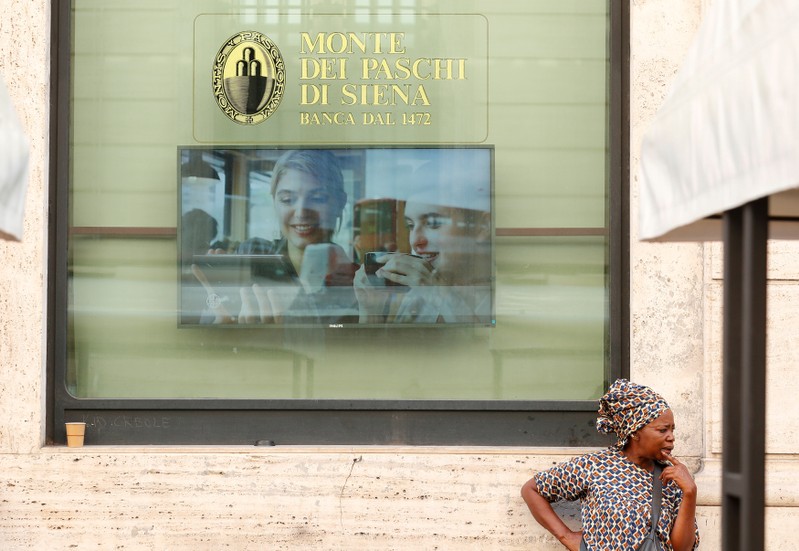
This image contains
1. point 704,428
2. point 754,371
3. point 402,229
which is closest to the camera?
point 754,371

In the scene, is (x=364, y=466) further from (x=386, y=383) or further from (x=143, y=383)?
(x=143, y=383)

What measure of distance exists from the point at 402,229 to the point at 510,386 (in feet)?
3.50

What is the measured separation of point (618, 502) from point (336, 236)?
7.81 ft

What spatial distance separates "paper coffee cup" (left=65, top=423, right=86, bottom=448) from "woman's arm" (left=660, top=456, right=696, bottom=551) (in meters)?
3.17

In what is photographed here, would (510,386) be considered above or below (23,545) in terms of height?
above

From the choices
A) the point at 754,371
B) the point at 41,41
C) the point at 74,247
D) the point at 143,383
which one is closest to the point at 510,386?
the point at 143,383

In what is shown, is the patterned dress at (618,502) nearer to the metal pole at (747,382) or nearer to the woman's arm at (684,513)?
the woman's arm at (684,513)

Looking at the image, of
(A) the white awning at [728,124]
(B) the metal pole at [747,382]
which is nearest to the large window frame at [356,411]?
(A) the white awning at [728,124]

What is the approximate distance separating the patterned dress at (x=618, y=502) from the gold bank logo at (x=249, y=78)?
109 inches

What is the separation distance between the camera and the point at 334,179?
6355 millimetres

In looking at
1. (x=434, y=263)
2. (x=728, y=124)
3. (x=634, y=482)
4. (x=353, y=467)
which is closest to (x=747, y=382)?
(x=728, y=124)

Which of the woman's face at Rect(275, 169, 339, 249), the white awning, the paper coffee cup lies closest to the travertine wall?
the paper coffee cup

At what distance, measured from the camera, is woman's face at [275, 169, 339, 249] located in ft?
20.8

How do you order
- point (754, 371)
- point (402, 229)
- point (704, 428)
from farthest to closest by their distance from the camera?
point (402, 229)
point (704, 428)
point (754, 371)
